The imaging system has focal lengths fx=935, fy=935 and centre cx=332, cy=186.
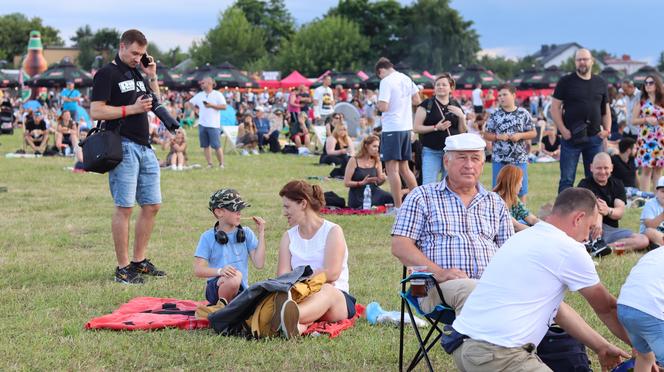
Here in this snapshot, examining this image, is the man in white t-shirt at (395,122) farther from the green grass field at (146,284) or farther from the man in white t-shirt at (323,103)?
the man in white t-shirt at (323,103)

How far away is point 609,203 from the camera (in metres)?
9.41

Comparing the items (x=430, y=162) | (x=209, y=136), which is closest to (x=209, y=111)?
(x=209, y=136)

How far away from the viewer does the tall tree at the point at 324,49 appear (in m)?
92.5

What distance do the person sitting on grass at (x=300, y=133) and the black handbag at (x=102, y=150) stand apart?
16.6 metres

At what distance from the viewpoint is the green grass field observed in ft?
17.8

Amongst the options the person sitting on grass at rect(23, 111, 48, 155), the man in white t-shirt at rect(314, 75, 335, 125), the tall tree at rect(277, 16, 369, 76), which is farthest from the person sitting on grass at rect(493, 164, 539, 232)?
the tall tree at rect(277, 16, 369, 76)

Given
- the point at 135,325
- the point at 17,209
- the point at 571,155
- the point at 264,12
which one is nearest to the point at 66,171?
the point at 17,209

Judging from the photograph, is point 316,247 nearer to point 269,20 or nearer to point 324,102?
point 324,102

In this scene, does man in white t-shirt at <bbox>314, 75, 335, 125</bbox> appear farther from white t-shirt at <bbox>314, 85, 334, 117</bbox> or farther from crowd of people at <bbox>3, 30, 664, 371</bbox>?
crowd of people at <bbox>3, 30, 664, 371</bbox>

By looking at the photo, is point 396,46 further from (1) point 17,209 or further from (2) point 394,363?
(2) point 394,363

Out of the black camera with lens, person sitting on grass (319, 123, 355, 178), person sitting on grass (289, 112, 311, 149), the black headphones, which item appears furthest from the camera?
person sitting on grass (289, 112, 311, 149)

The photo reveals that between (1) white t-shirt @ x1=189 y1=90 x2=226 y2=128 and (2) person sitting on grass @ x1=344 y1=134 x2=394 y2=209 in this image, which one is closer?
(2) person sitting on grass @ x1=344 y1=134 x2=394 y2=209

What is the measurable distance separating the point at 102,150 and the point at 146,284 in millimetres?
1155

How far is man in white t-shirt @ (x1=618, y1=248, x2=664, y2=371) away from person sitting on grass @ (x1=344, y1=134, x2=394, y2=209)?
8.17 meters
